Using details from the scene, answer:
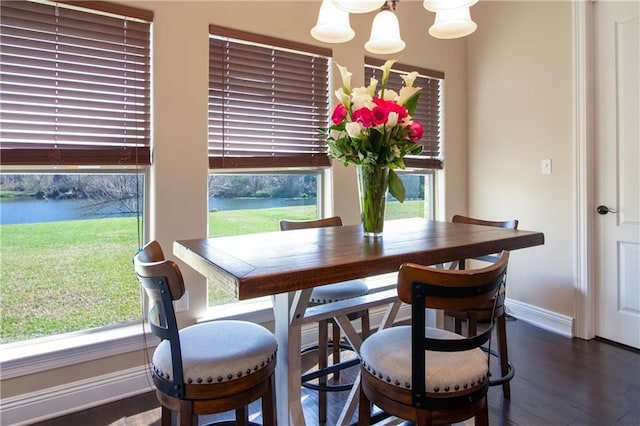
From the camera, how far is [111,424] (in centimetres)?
181

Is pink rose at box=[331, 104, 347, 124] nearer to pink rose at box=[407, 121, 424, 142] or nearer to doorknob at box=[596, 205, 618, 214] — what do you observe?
pink rose at box=[407, 121, 424, 142]

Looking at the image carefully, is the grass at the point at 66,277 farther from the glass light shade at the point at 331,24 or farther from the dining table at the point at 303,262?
the glass light shade at the point at 331,24

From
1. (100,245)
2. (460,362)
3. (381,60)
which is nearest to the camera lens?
(460,362)

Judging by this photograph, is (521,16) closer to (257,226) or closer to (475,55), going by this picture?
(475,55)

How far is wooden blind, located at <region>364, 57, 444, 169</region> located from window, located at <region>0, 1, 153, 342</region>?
2036 mm

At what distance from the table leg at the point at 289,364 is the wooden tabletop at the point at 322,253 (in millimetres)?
198

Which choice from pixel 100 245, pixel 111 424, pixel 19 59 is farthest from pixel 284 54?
pixel 111 424

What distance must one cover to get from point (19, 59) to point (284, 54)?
1437mm

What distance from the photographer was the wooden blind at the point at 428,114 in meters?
3.18

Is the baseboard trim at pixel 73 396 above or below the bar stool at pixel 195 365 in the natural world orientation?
below

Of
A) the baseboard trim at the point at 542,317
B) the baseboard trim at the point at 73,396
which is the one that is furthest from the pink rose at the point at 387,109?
the baseboard trim at the point at 542,317

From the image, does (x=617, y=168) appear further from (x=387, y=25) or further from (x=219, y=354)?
(x=219, y=354)

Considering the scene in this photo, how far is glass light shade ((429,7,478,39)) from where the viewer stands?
1.68 m

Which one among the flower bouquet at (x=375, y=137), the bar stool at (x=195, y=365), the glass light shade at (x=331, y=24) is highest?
the glass light shade at (x=331, y=24)
